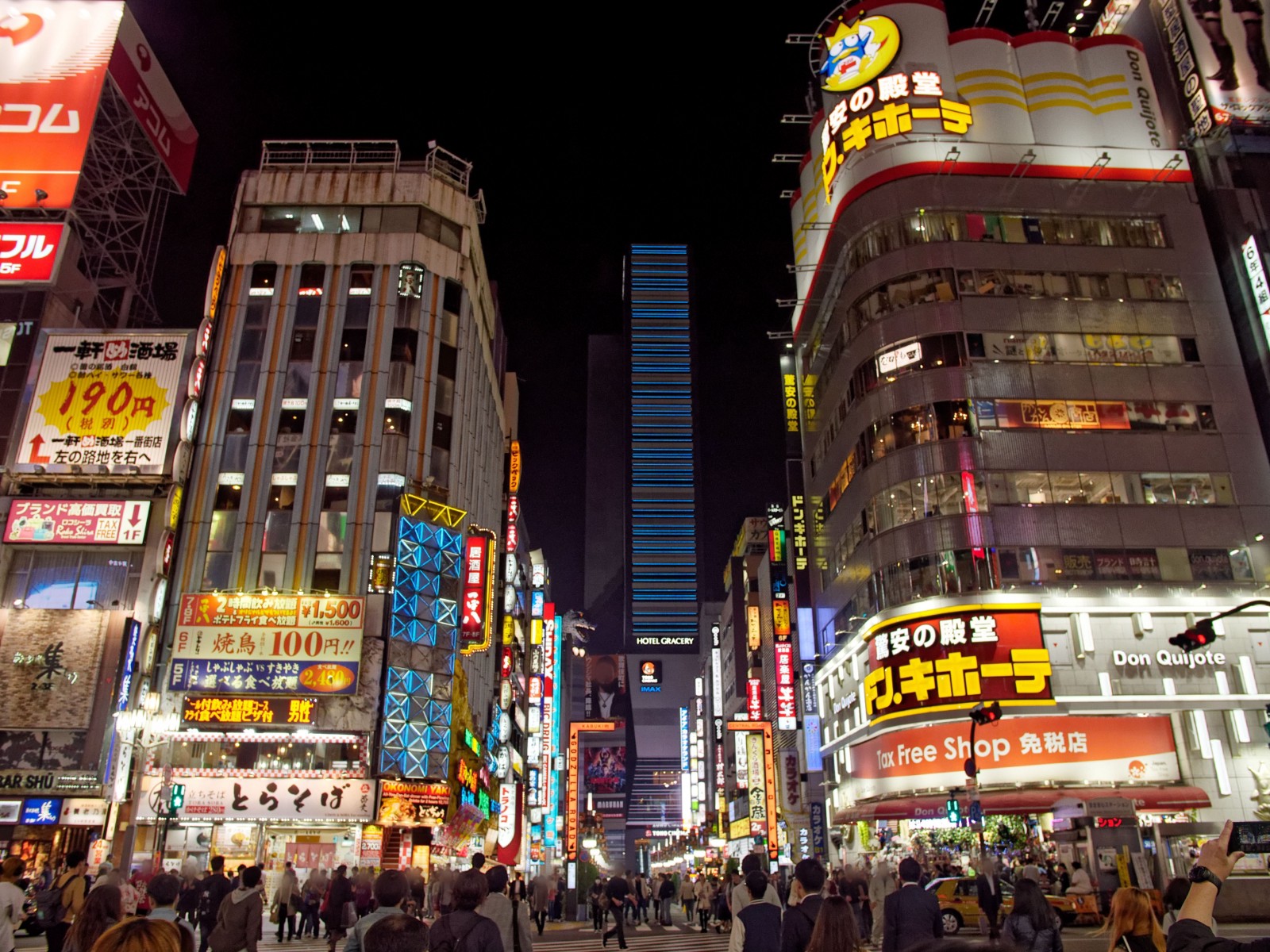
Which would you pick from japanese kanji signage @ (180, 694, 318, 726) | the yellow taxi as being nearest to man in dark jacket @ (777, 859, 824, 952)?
the yellow taxi

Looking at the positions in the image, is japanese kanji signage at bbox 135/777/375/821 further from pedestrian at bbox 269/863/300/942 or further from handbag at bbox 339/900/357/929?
handbag at bbox 339/900/357/929

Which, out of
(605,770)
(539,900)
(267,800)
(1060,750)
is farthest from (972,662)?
(605,770)

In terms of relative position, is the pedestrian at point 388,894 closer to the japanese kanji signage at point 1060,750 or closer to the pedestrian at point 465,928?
the pedestrian at point 465,928

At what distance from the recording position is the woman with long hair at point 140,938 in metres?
3.46

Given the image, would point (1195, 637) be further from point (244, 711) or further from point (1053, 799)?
point (244, 711)

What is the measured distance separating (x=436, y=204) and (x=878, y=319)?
2175cm

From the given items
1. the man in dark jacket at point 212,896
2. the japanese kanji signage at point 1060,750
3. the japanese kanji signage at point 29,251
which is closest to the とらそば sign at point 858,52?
the japanese kanji signage at point 1060,750

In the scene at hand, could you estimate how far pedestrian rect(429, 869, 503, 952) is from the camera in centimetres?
654

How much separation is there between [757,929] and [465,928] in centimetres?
252

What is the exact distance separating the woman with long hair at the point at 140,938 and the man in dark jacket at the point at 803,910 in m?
5.24

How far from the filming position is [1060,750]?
33.7 meters

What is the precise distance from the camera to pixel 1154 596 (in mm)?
35219

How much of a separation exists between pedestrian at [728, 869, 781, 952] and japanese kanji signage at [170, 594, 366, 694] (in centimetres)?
2983

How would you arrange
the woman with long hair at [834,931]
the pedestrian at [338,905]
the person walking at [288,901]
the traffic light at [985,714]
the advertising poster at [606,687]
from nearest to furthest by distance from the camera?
the woman with long hair at [834,931], the pedestrian at [338,905], the person walking at [288,901], the traffic light at [985,714], the advertising poster at [606,687]
